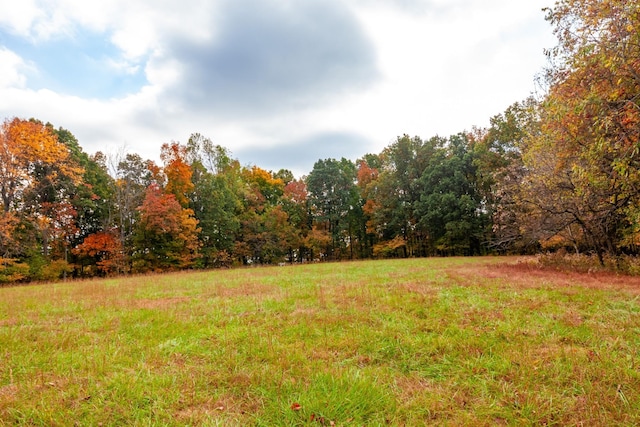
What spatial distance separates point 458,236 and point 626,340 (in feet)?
109

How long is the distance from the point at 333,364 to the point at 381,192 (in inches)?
1480

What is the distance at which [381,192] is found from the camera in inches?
1580

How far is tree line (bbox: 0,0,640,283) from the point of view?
832cm

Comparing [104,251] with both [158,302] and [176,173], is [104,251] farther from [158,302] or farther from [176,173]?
[158,302]

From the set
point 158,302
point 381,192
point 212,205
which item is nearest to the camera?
point 158,302

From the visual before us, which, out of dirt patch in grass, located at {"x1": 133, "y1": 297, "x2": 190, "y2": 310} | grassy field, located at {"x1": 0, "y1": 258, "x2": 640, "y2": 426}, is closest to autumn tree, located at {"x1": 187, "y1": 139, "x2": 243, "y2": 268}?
dirt patch in grass, located at {"x1": 133, "y1": 297, "x2": 190, "y2": 310}

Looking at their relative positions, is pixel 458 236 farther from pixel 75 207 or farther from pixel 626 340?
pixel 75 207

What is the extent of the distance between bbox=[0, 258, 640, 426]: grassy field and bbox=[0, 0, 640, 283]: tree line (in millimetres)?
3900

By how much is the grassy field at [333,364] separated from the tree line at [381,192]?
12.8ft

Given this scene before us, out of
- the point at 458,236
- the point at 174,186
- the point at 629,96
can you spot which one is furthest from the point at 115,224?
the point at 458,236

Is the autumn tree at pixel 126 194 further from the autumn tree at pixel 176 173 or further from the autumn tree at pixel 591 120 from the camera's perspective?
the autumn tree at pixel 591 120

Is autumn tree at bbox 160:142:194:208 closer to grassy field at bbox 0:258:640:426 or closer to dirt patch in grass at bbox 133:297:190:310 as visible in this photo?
dirt patch in grass at bbox 133:297:190:310

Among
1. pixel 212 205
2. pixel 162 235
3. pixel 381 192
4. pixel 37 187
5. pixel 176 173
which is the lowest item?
pixel 162 235

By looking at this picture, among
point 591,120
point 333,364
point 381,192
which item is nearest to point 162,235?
point 381,192
